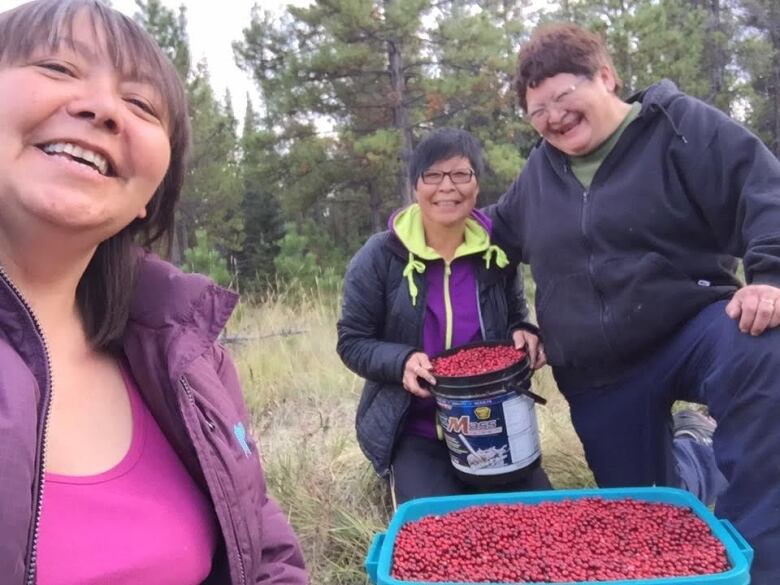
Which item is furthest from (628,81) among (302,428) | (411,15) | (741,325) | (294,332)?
(741,325)

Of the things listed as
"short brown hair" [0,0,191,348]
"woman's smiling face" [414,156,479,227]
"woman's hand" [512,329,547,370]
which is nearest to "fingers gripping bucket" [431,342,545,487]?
"woman's hand" [512,329,547,370]

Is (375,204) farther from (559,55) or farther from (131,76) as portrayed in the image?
(131,76)

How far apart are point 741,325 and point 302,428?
278 cm

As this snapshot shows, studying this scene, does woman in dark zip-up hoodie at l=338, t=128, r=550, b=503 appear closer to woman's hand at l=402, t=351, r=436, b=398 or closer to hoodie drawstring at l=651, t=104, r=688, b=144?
woman's hand at l=402, t=351, r=436, b=398

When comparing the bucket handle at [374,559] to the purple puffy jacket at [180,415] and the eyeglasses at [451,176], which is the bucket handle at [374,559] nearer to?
the purple puffy jacket at [180,415]

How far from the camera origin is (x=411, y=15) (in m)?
11.5

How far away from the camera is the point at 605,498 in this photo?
6.86 ft

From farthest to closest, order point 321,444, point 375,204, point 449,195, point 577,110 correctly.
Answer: point 375,204 → point 321,444 → point 449,195 → point 577,110

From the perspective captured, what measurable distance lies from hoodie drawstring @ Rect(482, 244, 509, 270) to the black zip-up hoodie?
33 centimetres

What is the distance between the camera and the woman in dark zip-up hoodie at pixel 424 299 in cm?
296

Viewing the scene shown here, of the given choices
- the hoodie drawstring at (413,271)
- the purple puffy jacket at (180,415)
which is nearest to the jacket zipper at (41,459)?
the purple puffy jacket at (180,415)

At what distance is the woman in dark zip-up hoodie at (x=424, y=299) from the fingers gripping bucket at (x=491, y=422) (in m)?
0.33

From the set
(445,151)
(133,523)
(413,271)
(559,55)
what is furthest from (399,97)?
(133,523)

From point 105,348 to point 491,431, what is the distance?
4.85 feet
